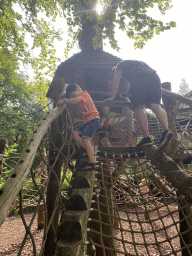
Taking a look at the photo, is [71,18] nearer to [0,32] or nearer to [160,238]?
[0,32]

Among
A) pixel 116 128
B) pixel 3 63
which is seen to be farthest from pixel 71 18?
pixel 116 128

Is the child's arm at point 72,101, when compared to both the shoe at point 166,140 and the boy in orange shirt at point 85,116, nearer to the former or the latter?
the boy in orange shirt at point 85,116

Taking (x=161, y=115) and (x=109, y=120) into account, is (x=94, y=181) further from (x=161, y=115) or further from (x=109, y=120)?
(x=161, y=115)

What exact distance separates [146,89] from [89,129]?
1113 millimetres

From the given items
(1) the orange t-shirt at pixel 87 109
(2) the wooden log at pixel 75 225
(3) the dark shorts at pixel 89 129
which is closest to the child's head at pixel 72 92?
(1) the orange t-shirt at pixel 87 109

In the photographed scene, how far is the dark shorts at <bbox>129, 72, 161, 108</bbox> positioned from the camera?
2.51 metres

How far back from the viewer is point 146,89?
2.56 m

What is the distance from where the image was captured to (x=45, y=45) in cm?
622

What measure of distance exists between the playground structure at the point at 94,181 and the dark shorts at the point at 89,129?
18cm

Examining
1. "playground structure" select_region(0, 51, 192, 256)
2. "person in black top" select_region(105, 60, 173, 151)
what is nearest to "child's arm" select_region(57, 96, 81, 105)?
"playground structure" select_region(0, 51, 192, 256)

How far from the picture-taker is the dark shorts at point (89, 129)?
7.19 feet

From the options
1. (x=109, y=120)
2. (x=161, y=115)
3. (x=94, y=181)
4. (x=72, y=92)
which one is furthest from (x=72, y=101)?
(x=94, y=181)

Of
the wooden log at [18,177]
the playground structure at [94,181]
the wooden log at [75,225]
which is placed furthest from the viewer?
the playground structure at [94,181]

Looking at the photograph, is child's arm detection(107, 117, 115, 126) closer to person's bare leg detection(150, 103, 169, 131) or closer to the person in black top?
the person in black top
